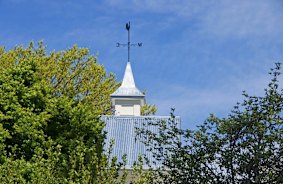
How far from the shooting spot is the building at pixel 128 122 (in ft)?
80.6

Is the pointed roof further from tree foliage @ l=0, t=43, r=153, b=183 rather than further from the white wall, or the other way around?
tree foliage @ l=0, t=43, r=153, b=183

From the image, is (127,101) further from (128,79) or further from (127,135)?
(127,135)

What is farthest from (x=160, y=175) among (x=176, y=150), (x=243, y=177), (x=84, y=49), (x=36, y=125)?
(x=84, y=49)

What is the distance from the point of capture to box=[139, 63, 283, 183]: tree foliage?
9.20 m

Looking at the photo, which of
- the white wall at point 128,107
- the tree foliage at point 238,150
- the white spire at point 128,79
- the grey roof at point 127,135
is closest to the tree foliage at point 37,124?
the tree foliage at point 238,150

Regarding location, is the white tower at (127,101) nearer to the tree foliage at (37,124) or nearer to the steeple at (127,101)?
the steeple at (127,101)

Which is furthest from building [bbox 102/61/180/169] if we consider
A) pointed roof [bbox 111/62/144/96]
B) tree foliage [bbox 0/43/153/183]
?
tree foliage [bbox 0/43/153/183]

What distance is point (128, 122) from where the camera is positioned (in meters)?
26.7

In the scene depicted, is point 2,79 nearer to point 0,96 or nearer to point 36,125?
point 0,96

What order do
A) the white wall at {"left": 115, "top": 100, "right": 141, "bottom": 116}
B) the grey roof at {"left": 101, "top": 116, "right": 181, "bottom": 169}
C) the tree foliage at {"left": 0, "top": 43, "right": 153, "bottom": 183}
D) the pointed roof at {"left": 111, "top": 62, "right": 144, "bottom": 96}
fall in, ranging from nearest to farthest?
the tree foliage at {"left": 0, "top": 43, "right": 153, "bottom": 183}, the grey roof at {"left": 101, "top": 116, "right": 181, "bottom": 169}, the white wall at {"left": 115, "top": 100, "right": 141, "bottom": 116}, the pointed roof at {"left": 111, "top": 62, "right": 144, "bottom": 96}

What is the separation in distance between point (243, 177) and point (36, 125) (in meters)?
6.91

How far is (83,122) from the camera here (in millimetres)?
15453

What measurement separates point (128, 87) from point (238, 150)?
2229cm

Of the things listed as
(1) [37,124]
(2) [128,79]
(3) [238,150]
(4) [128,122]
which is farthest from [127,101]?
(3) [238,150]
